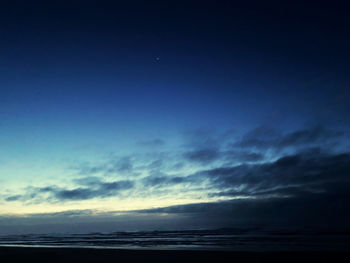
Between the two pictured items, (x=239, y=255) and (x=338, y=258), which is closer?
(x=338, y=258)

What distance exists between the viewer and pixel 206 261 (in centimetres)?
2073

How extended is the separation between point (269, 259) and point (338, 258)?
5843 mm

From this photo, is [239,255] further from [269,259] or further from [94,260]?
[94,260]

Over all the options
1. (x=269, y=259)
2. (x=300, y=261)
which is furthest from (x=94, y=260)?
(x=300, y=261)

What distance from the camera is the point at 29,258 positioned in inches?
934

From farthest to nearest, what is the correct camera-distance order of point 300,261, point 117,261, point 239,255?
point 239,255 < point 117,261 < point 300,261

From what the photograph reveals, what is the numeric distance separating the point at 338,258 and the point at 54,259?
2531cm

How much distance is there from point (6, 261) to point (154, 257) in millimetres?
13610

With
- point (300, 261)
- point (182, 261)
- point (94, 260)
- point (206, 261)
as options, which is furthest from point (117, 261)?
point (300, 261)

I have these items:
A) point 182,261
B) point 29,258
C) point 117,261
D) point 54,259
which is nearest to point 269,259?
point 182,261

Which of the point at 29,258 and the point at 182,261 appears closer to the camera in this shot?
the point at 182,261

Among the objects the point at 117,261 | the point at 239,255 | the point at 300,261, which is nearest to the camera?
the point at 300,261

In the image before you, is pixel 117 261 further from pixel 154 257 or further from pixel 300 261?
pixel 300 261

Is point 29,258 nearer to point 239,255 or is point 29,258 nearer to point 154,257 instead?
point 154,257
